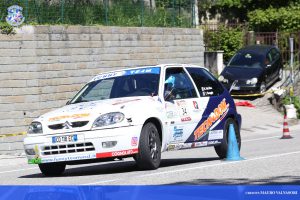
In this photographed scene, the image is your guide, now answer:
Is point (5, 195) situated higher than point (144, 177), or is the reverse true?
point (5, 195)

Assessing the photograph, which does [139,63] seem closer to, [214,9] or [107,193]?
[214,9]

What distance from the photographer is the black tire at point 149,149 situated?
12523 millimetres

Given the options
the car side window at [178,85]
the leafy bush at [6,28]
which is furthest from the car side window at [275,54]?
the car side window at [178,85]

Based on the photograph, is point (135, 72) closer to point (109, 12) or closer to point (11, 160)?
point (11, 160)

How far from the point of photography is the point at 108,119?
1248 cm

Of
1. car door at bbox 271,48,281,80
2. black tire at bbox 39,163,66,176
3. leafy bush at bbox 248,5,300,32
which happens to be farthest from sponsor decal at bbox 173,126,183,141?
leafy bush at bbox 248,5,300,32

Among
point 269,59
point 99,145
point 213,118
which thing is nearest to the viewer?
point 99,145

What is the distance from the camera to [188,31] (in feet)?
103

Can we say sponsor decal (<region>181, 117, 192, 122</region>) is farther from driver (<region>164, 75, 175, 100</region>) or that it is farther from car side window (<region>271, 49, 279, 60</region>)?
car side window (<region>271, 49, 279, 60</region>)

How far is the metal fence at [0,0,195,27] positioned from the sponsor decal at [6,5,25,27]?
19 centimetres

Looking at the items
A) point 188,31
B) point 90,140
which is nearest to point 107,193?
point 90,140

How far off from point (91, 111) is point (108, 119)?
291mm

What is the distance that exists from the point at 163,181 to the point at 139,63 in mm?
17650

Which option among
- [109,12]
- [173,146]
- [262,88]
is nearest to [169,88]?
[173,146]
